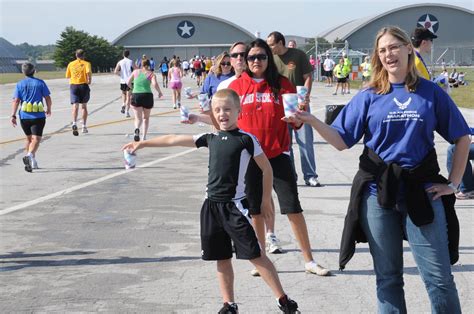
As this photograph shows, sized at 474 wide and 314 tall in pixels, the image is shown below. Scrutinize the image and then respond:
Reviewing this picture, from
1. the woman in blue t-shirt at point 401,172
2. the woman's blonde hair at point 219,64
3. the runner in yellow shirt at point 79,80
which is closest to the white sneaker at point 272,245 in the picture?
the woman in blue t-shirt at point 401,172

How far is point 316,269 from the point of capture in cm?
649

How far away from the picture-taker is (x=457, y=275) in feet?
21.2

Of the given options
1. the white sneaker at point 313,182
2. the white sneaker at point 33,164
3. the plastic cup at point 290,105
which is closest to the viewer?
the plastic cup at point 290,105

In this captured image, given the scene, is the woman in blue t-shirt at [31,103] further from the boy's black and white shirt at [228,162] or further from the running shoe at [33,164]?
the boy's black and white shirt at [228,162]

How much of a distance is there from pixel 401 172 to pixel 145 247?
12.2 feet

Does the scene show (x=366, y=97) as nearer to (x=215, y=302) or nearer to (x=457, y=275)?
(x=215, y=302)

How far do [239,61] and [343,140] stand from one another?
2206mm

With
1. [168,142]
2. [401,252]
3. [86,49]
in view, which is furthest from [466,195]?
[86,49]

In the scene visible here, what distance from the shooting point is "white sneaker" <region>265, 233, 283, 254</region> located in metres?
7.23

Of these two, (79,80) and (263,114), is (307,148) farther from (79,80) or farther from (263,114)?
(79,80)

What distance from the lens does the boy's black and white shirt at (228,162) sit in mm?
5324

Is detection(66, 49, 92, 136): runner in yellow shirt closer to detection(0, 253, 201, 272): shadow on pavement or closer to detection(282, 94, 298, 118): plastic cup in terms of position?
detection(0, 253, 201, 272): shadow on pavement

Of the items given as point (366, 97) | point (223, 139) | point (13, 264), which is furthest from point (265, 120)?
point (13, 264)

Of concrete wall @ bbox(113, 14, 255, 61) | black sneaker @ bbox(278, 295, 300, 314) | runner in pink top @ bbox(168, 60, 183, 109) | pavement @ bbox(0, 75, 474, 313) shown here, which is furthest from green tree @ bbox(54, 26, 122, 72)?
black sneaker @ bbox(278, 295, 300, 314)
